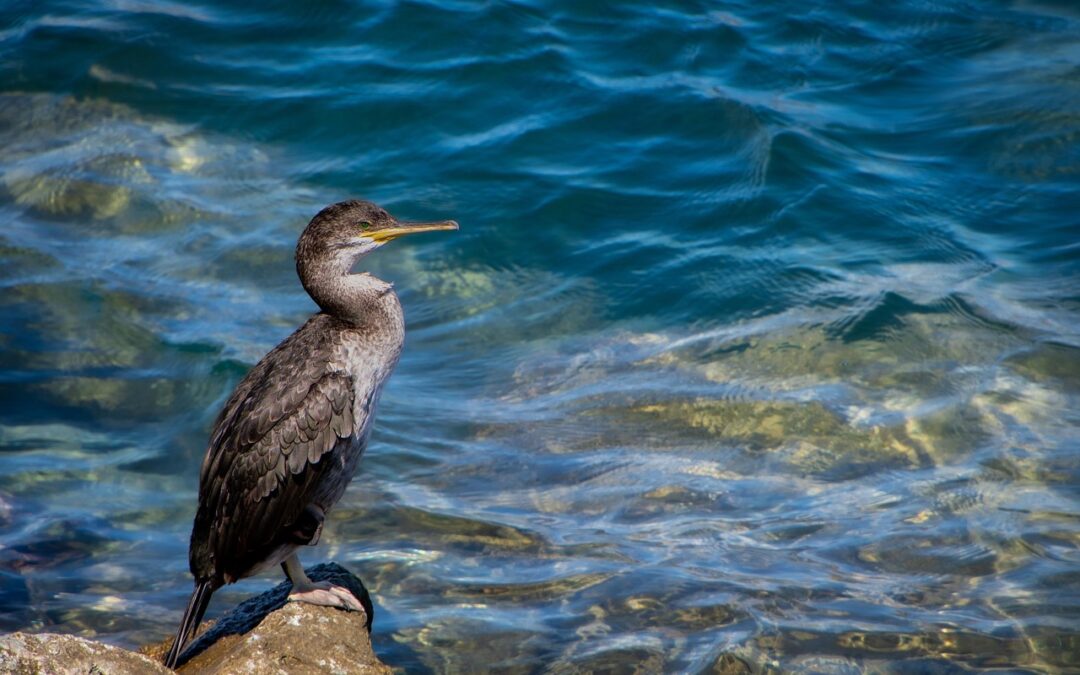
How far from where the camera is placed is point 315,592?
5.28m

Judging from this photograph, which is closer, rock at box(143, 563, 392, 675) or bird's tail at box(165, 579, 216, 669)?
rock at box(143, 563, 392, 675)

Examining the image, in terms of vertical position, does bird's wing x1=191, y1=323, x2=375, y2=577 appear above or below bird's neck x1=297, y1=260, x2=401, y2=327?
below

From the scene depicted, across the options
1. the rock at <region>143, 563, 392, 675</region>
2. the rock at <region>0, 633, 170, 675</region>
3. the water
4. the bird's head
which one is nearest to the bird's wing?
the rock at <region>143, 563, 392, 675</region>

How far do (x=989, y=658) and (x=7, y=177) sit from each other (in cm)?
918

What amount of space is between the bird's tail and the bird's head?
151 cm

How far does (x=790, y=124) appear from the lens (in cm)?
1157

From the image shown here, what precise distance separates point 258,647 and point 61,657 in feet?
2.71

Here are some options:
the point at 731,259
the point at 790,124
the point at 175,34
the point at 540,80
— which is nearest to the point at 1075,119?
the point at 790,124

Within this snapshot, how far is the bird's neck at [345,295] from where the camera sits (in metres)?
5.64

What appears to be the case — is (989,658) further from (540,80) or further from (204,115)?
(204,115)

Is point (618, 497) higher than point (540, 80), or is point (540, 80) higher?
point (540, 80)

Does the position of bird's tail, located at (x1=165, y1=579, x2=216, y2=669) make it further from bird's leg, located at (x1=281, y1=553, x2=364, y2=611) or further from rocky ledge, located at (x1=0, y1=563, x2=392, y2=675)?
bird's leg, located at (x1=281, y1=553, x2=364, y2=611)

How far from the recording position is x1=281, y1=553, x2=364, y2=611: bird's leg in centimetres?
524

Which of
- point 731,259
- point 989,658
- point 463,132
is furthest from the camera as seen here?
point 463,132
